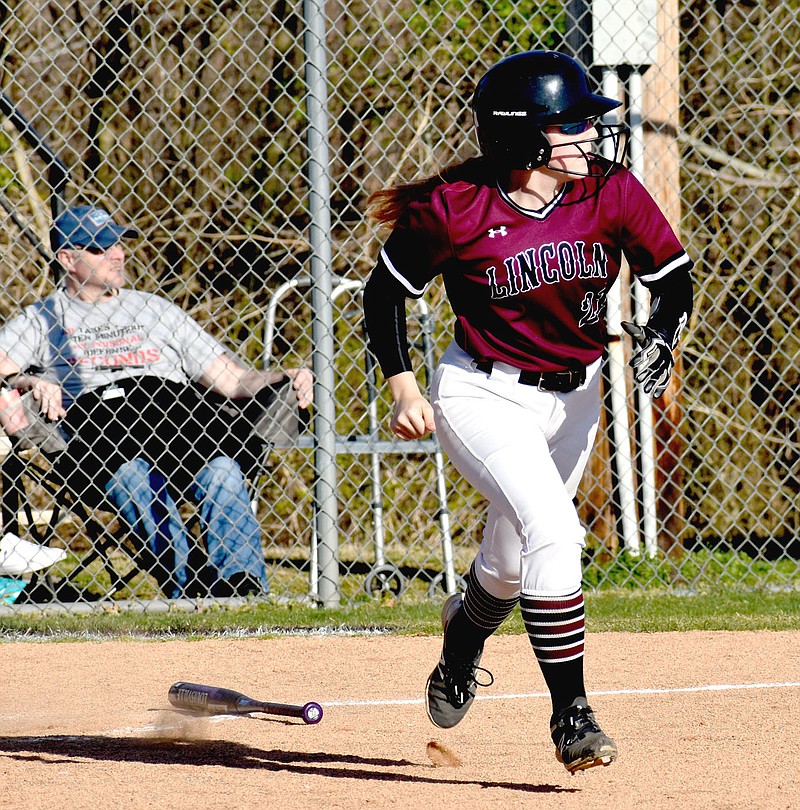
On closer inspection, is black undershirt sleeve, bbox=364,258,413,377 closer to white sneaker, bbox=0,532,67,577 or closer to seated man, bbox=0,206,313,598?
seated man, bbox=0,206,313,598

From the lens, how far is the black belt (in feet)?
10.3

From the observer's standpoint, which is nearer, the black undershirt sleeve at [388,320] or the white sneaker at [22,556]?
the black undershirt sleeve at [388,320]

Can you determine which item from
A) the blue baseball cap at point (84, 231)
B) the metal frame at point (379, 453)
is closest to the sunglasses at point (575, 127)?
the metal frame at point (379, 453)

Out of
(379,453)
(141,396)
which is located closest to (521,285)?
(141,396)

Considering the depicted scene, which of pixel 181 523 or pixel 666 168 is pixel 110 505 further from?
pixel 666 168

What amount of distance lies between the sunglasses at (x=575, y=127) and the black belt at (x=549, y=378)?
576 mm

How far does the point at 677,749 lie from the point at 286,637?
7.28 ft

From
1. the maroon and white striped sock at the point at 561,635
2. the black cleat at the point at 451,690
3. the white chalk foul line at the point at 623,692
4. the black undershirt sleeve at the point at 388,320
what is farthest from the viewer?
the white chalk foul line at the point at 623,692

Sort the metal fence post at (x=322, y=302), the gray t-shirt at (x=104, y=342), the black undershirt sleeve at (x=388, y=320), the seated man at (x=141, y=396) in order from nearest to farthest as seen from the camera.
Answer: the black undershirt sleeve at (x=388, y=320) < the metal fence post at (x=322, y=302) < the seated man at (x=141, y=396) < the gray t-shirt at (x=104, y=342)

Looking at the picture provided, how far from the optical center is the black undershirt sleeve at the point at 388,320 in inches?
125

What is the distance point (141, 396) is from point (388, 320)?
299 centimetres

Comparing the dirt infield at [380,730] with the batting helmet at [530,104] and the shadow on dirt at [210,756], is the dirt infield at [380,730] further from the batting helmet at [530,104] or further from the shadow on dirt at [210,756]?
the batting helmet at [530,104]

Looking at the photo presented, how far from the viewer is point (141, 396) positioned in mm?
5949

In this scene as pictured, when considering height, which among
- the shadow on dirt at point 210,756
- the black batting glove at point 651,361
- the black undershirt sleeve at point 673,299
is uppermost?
the black undershirt sleeve at point 673,299
